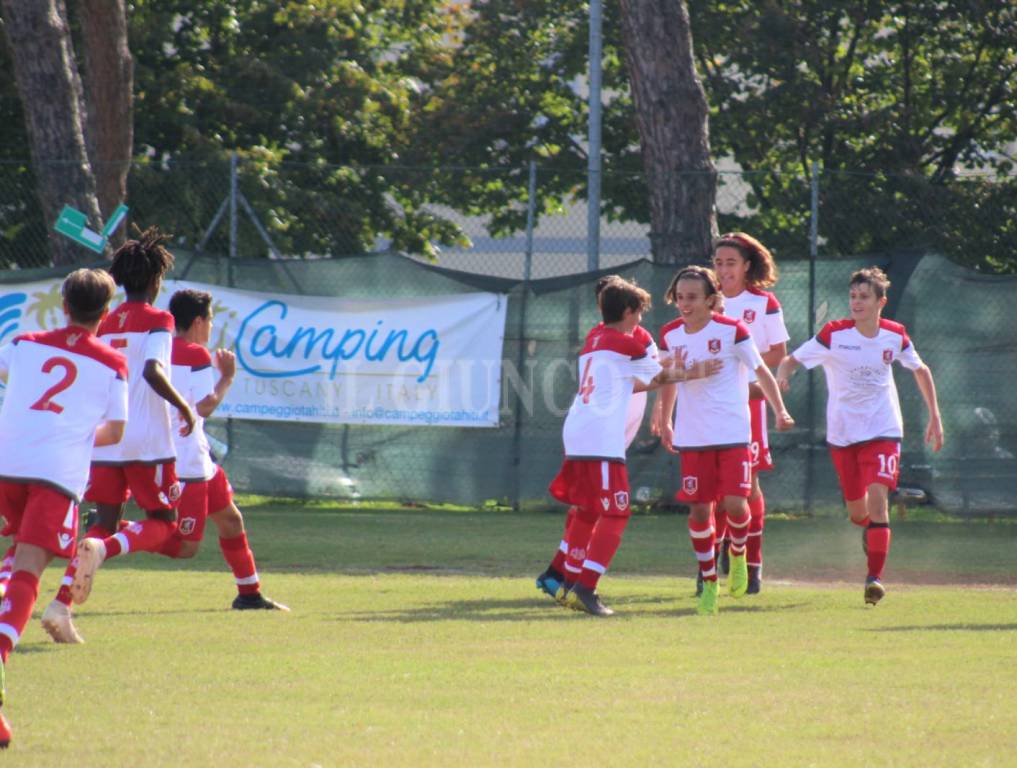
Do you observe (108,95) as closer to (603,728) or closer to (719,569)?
(719,569)

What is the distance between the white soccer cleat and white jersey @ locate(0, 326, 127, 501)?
152 centimetres

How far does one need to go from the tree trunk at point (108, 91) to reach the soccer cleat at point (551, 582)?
10273 mm

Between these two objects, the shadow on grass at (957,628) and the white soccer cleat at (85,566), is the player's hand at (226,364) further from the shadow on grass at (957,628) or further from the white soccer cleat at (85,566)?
the shadow on grass at (957,628)

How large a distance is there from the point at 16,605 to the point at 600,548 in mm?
3815

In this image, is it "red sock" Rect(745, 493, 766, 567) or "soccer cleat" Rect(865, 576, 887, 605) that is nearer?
"soccer cleat" Rect(865, 576, 887, 605)

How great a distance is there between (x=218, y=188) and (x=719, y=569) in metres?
13.2

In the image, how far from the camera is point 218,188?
22.6 m

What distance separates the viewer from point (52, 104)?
17141 mm

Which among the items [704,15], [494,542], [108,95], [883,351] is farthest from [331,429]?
[704,15]

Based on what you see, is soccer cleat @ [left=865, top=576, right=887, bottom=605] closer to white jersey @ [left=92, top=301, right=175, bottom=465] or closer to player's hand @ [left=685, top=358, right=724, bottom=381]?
player's hand @ [left=685, top=358, right=724, bottom=381]

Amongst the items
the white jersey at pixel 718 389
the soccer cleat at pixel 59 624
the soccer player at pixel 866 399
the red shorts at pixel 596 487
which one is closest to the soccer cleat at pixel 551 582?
the red shorts at pixel 596 487

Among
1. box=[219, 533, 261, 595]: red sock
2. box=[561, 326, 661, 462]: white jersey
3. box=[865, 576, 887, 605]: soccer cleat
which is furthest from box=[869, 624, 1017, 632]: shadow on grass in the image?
box=[219, 533, 261, 595]: red sock

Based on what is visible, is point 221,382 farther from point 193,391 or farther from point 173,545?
point 173,545

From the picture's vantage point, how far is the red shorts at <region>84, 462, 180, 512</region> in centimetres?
815
